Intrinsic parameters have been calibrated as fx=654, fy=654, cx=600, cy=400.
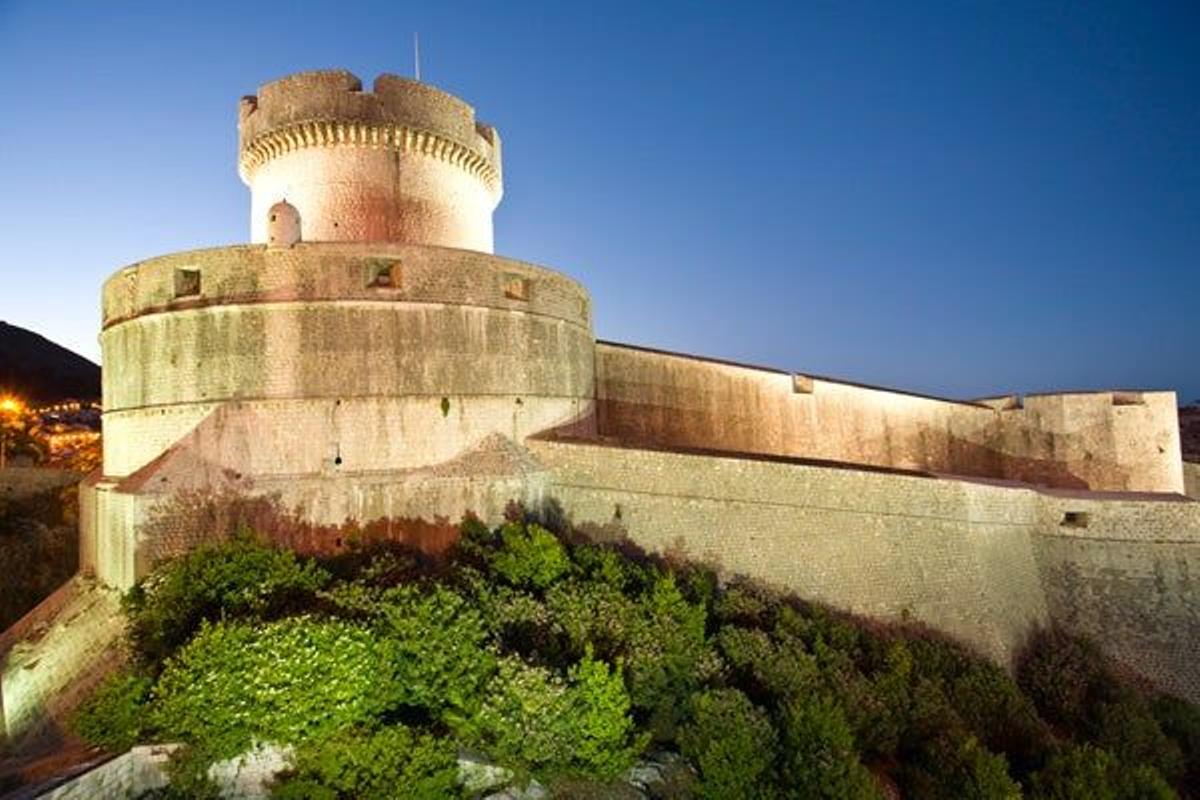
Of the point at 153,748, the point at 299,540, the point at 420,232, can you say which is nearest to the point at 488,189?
the point at 420,232

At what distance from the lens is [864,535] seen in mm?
11227

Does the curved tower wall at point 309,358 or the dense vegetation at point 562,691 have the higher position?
the curved tower wall at point 309,358

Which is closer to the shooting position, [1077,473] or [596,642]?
[596,642]

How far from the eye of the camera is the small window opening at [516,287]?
11.6 meters

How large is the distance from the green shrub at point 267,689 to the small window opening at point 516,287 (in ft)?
21.1

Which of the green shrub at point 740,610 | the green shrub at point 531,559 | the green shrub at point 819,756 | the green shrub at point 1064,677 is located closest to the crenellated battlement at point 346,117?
the green shrub at point 531,559

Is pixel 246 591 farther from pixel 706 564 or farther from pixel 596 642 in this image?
pixel 706 564

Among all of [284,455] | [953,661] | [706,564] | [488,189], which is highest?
[488,189]

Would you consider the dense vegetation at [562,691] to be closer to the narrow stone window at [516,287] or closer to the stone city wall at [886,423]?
the narrow stone window at [516,287]

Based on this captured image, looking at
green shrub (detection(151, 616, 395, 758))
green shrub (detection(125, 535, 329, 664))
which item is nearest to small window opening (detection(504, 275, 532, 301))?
green shrub (detection(125, 535, 329, 664))

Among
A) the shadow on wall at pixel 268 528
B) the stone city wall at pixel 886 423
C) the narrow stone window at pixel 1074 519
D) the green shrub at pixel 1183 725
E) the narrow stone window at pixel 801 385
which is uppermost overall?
the narrow stone window at pixel 801 385

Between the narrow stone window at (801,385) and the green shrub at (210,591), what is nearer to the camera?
the green shrub at (210,591)

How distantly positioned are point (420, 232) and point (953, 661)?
39.8ft

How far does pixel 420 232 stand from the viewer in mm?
13031
